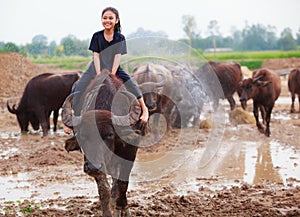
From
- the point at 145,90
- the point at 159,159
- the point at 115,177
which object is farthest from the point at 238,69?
the point at 115,177

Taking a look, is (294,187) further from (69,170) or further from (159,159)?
(69,170)

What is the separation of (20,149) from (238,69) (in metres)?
9.68

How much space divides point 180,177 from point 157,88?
3877 millimetres

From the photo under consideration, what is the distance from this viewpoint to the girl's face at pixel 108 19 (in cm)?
559

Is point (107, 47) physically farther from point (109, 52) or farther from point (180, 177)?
point (180, 177)

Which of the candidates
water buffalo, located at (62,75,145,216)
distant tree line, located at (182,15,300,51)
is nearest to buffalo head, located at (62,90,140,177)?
water buffalo, located at (62,75,145,216)

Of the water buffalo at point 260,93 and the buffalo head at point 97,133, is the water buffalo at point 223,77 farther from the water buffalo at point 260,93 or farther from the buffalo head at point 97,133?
the buffalo head at point 97,133

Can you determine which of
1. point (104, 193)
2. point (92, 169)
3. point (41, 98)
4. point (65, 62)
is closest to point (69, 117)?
point (92, 169)

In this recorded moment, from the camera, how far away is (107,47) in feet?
18.8

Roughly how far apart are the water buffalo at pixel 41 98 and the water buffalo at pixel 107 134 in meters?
8.16

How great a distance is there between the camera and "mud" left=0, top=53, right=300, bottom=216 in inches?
249

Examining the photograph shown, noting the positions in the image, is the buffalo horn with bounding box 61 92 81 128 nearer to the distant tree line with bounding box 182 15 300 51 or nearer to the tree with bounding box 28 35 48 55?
the tree with bounding box 28 35 48 55

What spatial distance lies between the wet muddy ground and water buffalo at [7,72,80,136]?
61 centimetres

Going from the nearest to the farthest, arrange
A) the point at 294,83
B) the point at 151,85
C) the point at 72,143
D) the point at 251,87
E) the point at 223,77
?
the point at 72,143 < the point at 151,85 < the point at 251,87 < the point at 223,77 < the point at 294,83
